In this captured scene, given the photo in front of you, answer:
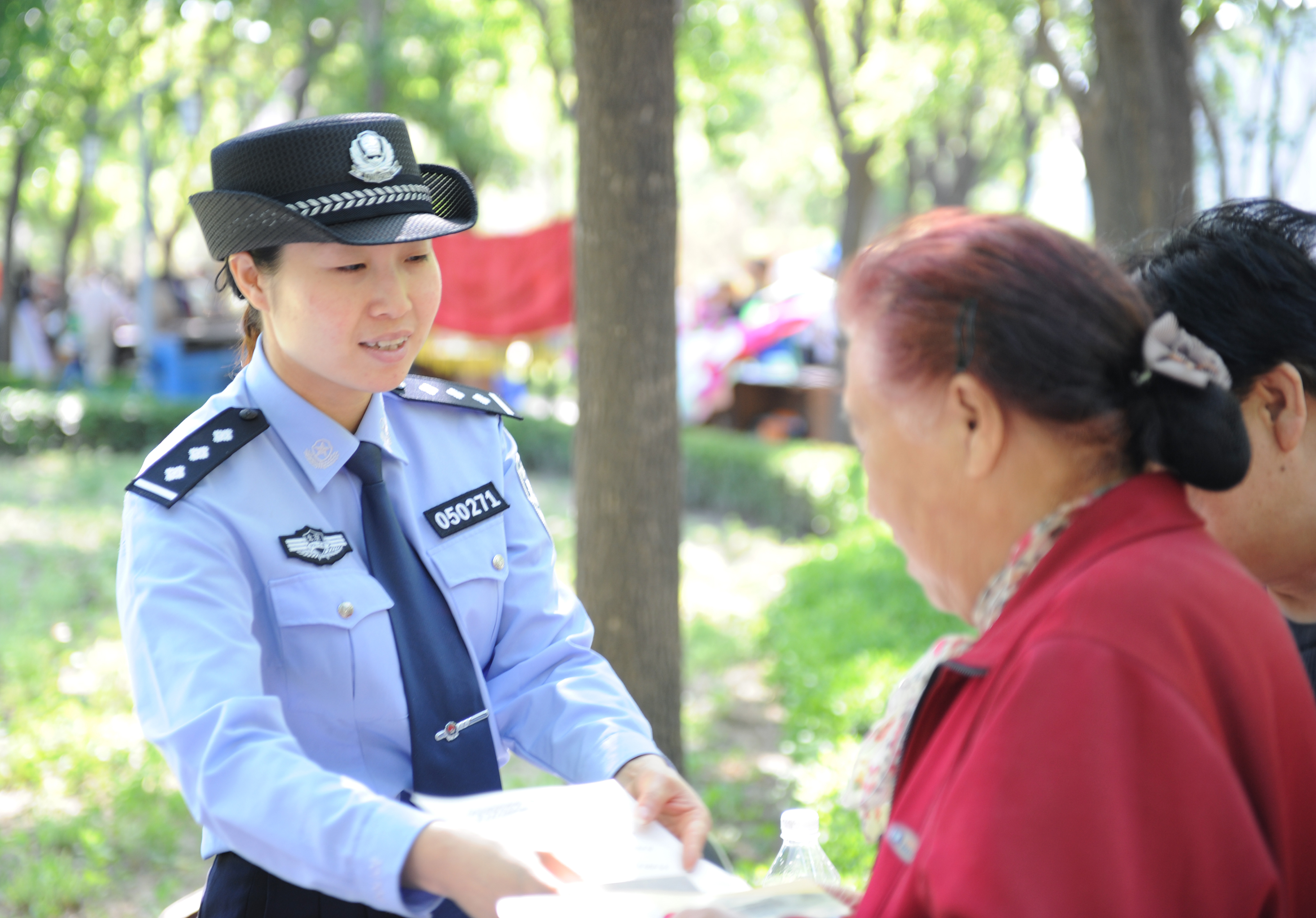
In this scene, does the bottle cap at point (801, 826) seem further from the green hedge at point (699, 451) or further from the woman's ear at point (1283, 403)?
the green hedge at point (699, 451)

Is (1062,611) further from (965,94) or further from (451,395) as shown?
(965,94)

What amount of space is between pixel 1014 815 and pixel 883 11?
41.7ft

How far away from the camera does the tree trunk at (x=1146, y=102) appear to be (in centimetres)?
521

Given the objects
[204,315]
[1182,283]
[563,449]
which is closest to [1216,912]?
[1182,283]

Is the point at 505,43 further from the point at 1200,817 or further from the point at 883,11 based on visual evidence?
the point at 1200,817

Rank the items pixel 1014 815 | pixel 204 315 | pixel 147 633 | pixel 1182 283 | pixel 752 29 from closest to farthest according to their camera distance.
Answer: pixel 1014 815 < pixel 147 633 < pixel 1182 283 < pixel 752 29 < pixel 204 315

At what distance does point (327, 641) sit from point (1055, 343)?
47.1 inches

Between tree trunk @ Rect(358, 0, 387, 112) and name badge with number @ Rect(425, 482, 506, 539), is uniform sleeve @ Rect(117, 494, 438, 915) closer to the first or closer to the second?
name badge with number @ Rect(425, 482, 506, 539)

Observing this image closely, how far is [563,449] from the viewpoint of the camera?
12.9m

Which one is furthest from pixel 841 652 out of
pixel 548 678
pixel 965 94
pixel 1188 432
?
pixel 965 94

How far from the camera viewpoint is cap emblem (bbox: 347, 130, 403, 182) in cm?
195

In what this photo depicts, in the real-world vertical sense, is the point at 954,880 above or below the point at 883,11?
below

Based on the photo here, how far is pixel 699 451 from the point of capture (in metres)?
11.6

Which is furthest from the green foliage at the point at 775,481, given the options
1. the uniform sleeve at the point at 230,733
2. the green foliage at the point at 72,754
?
the uniform sleeve at the point at 230,733
